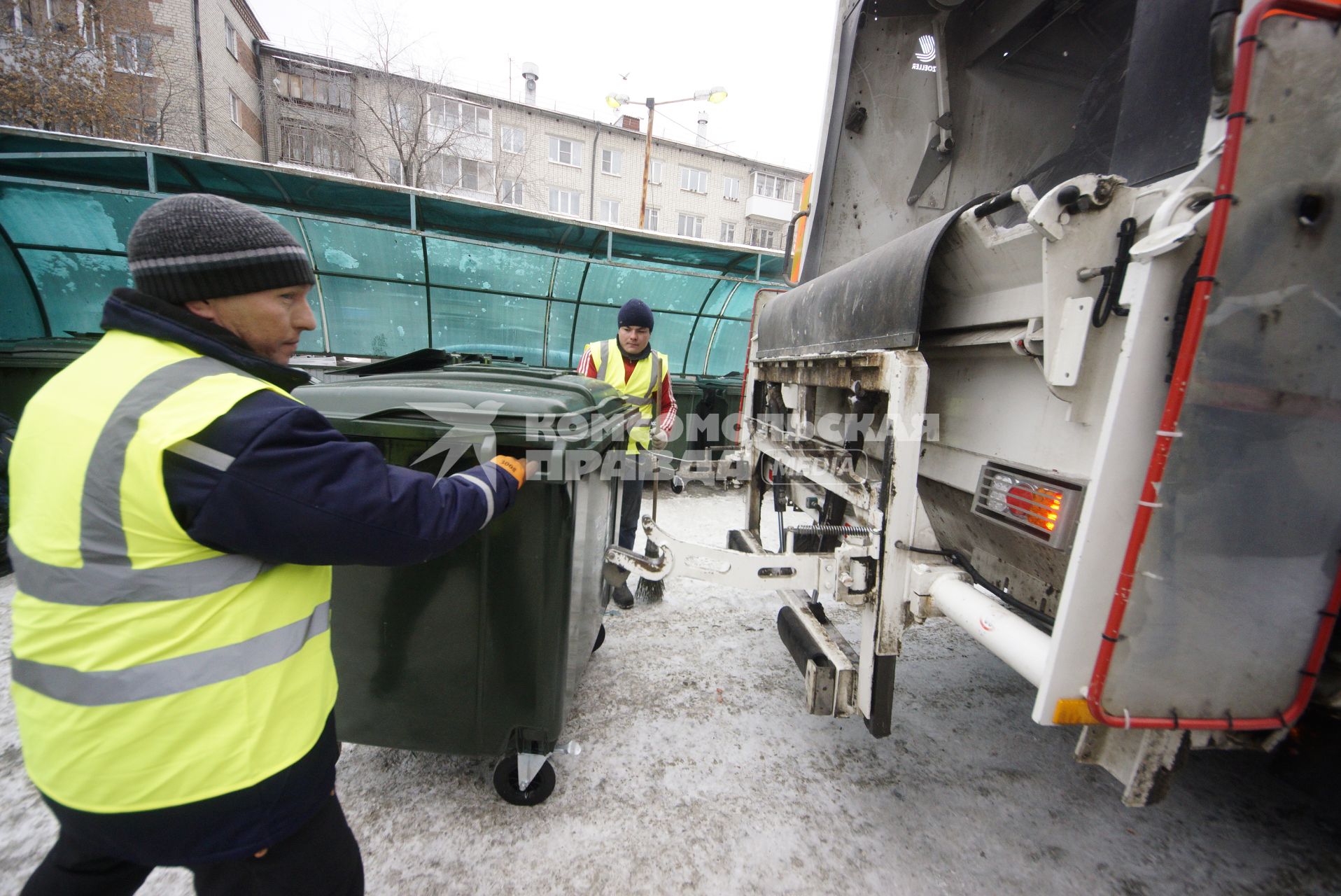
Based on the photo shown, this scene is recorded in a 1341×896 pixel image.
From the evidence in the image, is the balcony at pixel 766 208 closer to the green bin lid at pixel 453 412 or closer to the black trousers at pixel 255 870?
the green bin lid at pixel 453 412

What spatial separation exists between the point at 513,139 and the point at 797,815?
77.7ft

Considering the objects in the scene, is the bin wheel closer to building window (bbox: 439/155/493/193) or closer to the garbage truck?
the garbage truck

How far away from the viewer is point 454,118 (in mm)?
18781

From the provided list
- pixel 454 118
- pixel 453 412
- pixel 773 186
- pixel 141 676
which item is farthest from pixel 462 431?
pixel 773 186

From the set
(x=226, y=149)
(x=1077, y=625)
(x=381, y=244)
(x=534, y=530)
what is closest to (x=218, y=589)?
(x=534, y=530)

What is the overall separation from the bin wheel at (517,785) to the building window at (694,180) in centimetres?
2498

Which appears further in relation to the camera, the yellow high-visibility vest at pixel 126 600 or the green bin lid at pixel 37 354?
the green bin lid at pixel 37 354

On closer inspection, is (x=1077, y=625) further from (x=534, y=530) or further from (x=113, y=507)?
(x=113, y=507)

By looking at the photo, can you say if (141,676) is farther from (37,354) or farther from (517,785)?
(37,354)

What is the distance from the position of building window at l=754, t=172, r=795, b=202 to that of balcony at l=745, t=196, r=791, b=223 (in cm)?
41

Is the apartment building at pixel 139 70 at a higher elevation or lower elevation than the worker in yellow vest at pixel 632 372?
higher

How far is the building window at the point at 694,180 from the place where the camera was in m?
23.5

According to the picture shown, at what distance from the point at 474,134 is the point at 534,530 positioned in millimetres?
20259

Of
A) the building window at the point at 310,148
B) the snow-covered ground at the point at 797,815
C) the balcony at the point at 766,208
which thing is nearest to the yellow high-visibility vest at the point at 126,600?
the snow-covered ground at the point at 797,815
